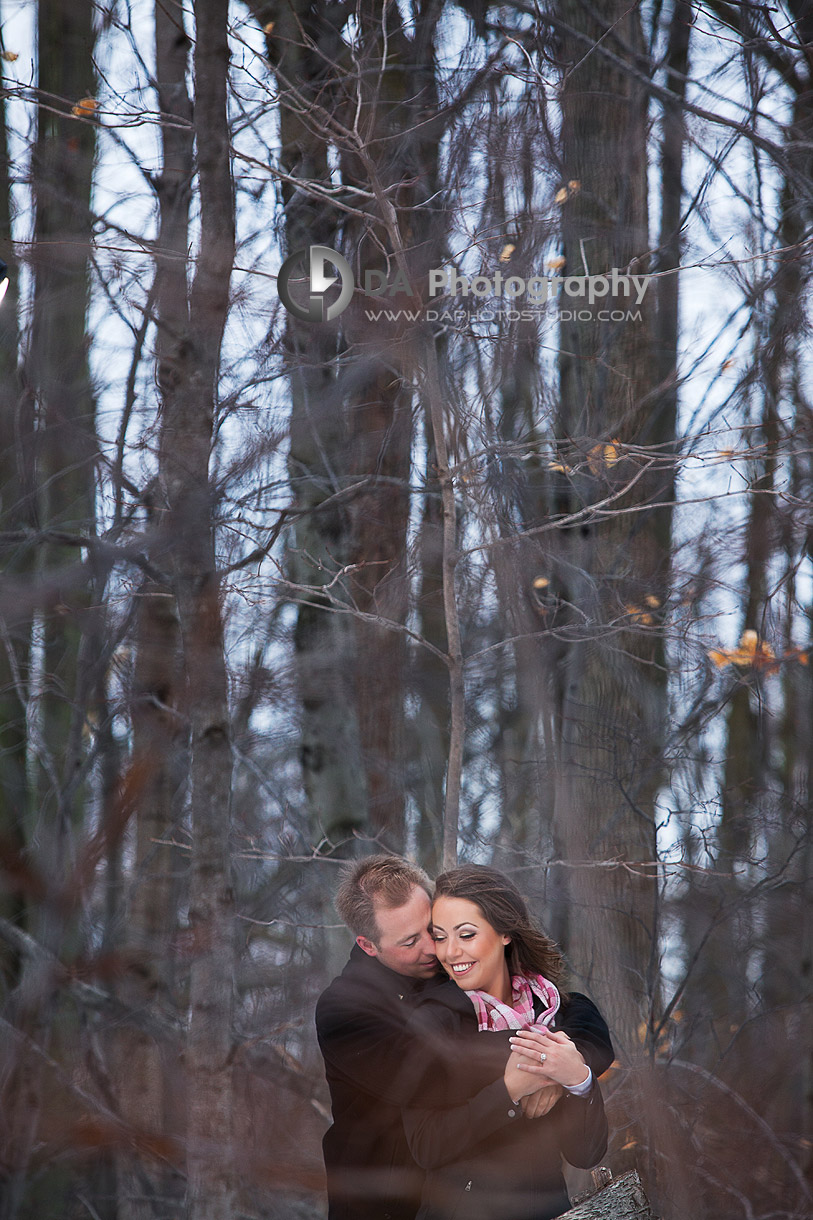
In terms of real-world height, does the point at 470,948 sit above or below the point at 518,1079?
above

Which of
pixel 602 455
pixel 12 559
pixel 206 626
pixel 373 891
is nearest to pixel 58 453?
pixel 12 559

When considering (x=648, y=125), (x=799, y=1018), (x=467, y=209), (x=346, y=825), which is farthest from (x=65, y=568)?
(x=799, y=1018)

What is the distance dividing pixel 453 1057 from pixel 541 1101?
0.49 feet

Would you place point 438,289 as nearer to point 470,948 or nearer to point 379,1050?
point 470,948

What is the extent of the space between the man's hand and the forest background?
0.84 meters

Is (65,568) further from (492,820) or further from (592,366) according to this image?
(592,366)

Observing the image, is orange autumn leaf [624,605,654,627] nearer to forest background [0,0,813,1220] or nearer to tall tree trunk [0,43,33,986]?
forest background [0,0,813,1220]

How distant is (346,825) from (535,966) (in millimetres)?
917

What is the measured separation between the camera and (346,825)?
257 cm

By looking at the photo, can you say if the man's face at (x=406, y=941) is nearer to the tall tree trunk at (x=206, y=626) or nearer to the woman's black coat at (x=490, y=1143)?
the woman's black coat at (x=490, y=1143)

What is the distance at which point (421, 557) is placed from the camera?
8.41 feet

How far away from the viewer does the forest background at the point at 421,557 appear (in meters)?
2.48

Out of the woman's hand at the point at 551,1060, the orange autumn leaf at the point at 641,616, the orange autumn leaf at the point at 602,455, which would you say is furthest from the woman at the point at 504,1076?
the orange autumn leaf at the point at 602,455

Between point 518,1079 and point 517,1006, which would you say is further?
point 517,1006
